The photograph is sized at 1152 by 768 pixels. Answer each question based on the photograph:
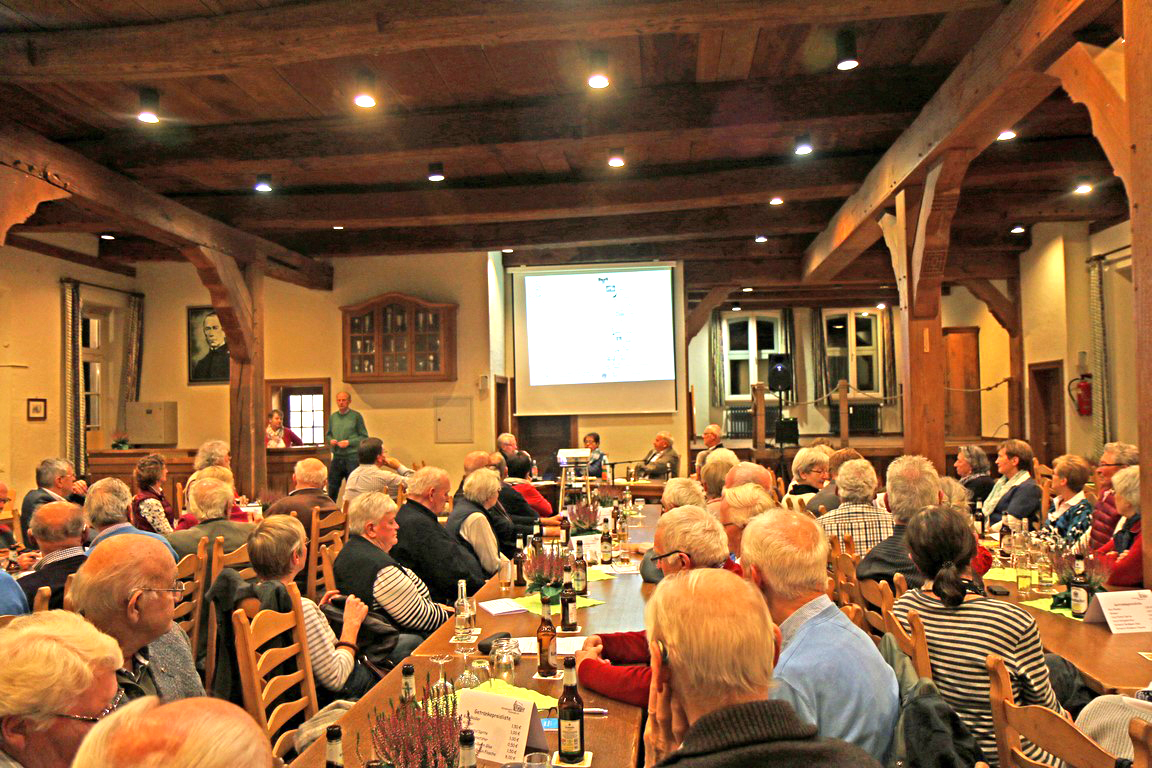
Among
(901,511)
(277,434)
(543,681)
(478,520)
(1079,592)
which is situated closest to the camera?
(543,681)

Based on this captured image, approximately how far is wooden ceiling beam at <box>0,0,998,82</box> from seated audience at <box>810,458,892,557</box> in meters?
2.33

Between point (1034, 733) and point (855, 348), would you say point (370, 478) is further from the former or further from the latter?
point (855, 348)

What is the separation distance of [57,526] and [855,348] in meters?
18.8

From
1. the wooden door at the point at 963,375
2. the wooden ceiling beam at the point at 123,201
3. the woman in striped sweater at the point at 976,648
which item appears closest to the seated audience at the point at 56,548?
the wooden ceiling beam at the point at 123,201

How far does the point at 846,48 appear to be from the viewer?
5.19 metres

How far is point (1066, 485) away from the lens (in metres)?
5.64

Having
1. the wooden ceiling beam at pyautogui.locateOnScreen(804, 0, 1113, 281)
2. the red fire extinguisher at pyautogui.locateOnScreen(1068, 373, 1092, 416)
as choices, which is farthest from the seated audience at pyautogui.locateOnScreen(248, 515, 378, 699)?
the red fire extinguisher at pyautogui.locateOnScreen(1068, 373, 1092, 416)

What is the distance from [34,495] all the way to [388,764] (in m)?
5.29

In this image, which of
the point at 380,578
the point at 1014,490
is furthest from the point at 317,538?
the point at 1014,490

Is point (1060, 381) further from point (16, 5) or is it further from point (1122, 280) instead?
point (16, 5)

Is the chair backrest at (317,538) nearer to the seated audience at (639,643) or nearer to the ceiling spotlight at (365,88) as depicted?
the ceiling spotlight at (365,88)

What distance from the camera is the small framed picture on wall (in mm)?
10031

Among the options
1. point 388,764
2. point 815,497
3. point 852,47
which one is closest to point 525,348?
point 815,497

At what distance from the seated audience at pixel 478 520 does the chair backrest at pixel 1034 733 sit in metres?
3.55
